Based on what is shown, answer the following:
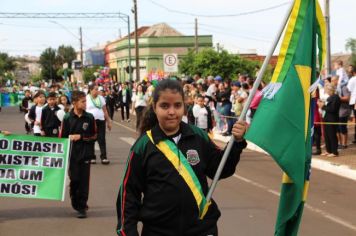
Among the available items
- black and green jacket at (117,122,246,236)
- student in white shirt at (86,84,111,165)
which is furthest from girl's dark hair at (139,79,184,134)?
student in white shirt at (86,84,111,165)

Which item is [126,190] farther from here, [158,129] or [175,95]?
[175,95]

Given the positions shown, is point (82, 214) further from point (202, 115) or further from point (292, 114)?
point (202, 115)

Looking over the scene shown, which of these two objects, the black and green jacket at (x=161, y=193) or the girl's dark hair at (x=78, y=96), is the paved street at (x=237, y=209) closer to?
the girl's dark hair at (x=78, y=96)

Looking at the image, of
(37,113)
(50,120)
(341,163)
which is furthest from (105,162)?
(341,163)

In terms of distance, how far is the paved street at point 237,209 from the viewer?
745 cm

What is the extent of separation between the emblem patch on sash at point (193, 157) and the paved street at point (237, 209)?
12.3ft

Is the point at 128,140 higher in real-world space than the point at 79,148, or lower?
lower

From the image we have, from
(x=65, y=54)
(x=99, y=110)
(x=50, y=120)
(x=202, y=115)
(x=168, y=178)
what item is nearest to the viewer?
(x=168, y=178)

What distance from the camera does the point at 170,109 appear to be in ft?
11.7

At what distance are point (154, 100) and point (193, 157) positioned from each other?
42cm

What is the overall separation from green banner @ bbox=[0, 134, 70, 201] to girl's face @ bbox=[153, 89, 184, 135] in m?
4.91

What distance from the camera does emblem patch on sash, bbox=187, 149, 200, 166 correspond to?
3553mm

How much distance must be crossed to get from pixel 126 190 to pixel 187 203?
1.23ft

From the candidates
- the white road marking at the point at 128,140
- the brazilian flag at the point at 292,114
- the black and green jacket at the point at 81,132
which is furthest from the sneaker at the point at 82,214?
the white road marking at the point at 128,140
